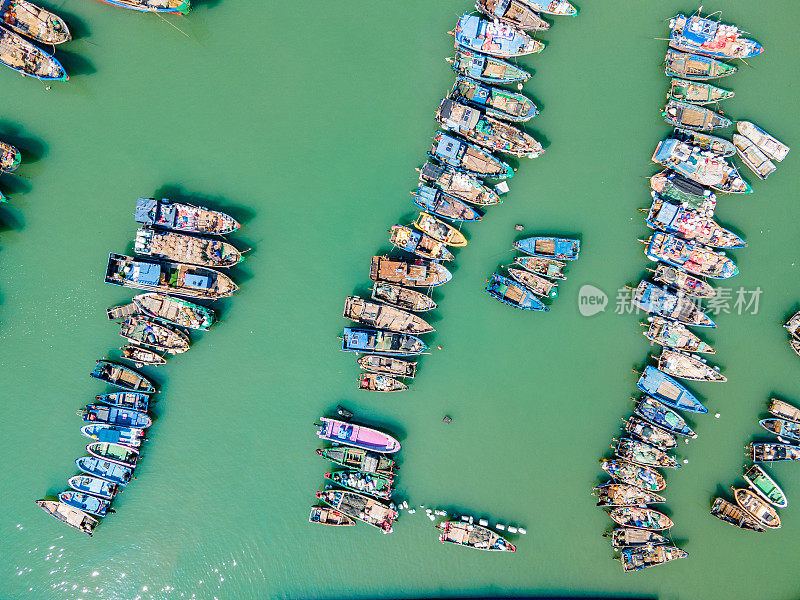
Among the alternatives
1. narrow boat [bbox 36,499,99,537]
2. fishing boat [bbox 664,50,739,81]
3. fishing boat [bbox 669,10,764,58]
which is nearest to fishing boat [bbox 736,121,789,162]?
fishing boat [bbox 664,50,739,81]

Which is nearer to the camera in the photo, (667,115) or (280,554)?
(667,115)

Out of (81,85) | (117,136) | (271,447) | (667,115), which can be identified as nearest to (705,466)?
(667,115)

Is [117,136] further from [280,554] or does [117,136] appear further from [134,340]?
[280,554]

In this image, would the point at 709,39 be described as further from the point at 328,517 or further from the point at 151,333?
the point at 151,333

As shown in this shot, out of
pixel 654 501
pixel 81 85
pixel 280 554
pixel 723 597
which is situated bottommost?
pixel 280 554

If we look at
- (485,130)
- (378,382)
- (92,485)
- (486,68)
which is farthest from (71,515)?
(486,68)

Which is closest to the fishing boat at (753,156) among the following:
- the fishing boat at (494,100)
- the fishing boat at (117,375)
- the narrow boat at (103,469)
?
the fishing boat at (494,100)

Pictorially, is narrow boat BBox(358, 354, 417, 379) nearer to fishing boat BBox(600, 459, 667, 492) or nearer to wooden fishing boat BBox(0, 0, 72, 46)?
fishing boat BBox(600, 459, 667, 492)
